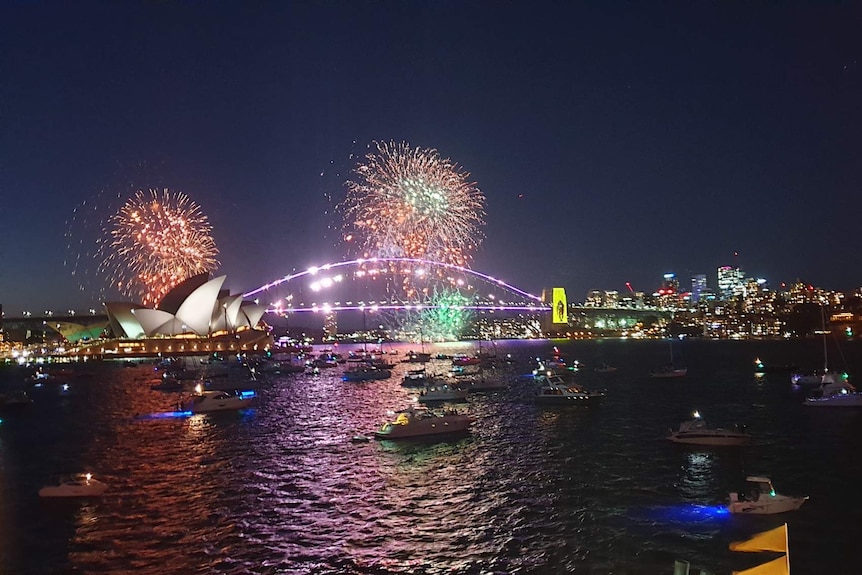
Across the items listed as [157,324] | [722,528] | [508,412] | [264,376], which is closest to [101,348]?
[157,324]

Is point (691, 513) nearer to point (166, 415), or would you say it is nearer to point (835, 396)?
point (835, 396)

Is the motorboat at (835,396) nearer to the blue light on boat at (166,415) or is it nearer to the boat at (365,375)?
the blue light on boat at (166,415)

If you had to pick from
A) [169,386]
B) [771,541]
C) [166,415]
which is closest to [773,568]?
[771,541]

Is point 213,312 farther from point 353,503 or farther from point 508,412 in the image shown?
point 353,503

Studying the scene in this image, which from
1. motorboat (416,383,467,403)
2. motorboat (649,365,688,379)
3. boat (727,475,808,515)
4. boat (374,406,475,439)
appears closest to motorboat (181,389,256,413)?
motorboat (416,383,467,403)

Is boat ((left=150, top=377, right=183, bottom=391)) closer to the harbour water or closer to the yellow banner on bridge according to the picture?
the harbour water
